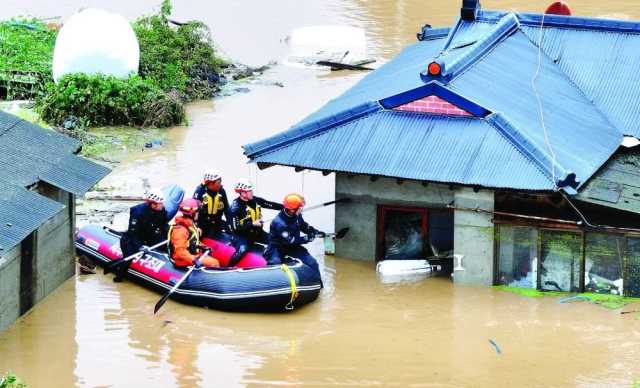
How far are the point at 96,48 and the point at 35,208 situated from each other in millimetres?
12507

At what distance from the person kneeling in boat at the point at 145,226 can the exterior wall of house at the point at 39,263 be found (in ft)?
2.95

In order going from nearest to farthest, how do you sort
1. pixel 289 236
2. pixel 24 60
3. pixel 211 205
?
pixel 289 236
pixel 211 205
pixel 24 60

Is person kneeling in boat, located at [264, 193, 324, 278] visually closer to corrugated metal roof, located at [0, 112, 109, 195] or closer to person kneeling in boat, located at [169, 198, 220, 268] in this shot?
person kneeling in boat, located at [169, 198, 220, 268]

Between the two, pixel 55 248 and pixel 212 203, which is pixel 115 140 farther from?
pixel 55 248

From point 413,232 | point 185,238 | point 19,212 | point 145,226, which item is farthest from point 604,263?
point 19,212

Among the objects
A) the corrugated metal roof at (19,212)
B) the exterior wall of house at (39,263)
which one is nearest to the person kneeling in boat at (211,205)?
the exterior wall of house at (39,263)

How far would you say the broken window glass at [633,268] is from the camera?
66.6 feet

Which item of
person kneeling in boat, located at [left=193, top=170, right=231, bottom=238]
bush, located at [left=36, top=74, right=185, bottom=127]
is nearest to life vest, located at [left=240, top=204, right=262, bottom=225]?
person kneeling in boat, located at [left=193, top=170, right=231, bottom=238]

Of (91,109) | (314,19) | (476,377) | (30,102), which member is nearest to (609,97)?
(476,377)

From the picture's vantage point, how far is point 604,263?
2058cm

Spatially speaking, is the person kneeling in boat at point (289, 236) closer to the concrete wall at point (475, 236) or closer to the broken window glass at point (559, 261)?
the concrete wall at point (475, 236)

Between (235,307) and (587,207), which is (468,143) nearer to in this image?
(587,207)

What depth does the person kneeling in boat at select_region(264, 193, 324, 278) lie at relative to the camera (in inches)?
810

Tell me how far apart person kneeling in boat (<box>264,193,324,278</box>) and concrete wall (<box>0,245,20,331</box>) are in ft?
12.5
